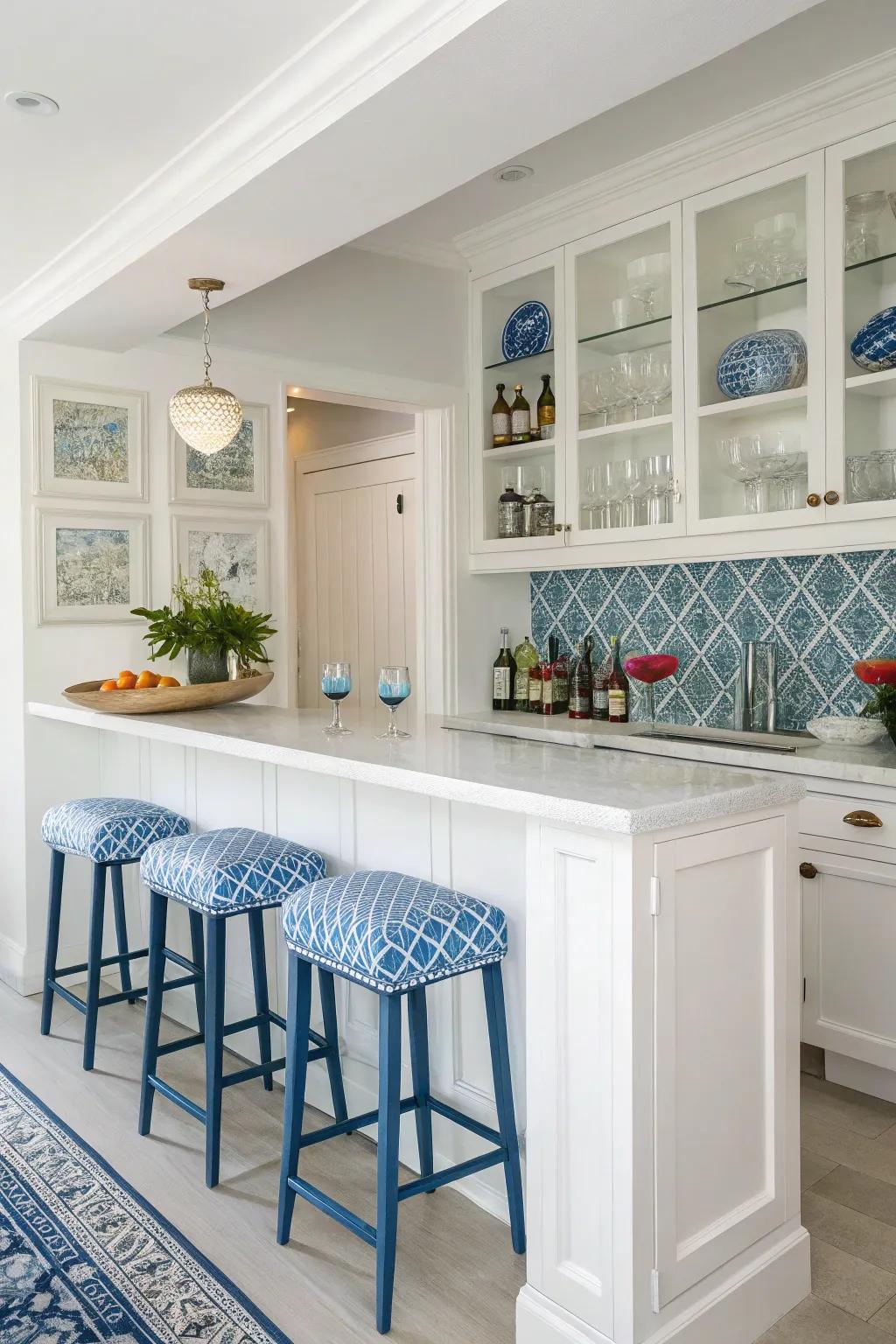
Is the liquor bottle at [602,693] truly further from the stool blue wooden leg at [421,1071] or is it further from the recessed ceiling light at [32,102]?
the recessed ceiling light at [32,102]

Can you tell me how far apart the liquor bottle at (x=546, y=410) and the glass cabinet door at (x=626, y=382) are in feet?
0.66

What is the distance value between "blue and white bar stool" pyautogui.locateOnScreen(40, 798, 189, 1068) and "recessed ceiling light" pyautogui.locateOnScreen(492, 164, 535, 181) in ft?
7.58

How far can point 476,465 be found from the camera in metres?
4.19

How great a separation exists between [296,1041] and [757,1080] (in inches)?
34.1

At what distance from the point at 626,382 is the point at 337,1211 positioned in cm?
271

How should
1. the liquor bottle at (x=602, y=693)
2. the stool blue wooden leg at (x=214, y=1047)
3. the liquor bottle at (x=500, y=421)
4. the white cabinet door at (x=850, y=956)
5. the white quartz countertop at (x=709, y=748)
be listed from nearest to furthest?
1. the stool blue wooden leg at (x=214, y=1047)
2. the white cabinet door at (x=850, y=956)
3. the white quartz countertop at (x=709, y=748)
4. the liquor bottle at (x=602, y=693)
5. the liquor bottle at (x=500, y=421)

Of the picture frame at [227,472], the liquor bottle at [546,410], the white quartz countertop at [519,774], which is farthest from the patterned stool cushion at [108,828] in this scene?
the liquor bottle at [546,410]

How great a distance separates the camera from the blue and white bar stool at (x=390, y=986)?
1.81 m

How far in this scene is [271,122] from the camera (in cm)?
217

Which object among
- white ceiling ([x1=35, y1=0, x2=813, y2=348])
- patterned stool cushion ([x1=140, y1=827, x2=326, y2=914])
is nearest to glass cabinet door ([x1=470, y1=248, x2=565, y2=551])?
white ceiling ([x1=35, y1=0, x2=813, y2=348])

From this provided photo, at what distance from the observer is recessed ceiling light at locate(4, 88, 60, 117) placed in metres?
2.23

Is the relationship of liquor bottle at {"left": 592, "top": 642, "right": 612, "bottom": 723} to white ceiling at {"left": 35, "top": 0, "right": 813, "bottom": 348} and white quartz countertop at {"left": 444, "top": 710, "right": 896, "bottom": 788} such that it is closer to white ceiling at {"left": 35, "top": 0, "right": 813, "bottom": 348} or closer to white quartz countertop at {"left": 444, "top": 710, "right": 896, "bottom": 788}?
white quartz countertop at {"left": 444, "top": 710, "right": 896, "bottom": 788}

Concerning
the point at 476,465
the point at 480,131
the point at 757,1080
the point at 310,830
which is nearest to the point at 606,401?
the point at 476,465

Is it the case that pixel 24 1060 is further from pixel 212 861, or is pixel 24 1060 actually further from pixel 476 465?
pixel 476 465
